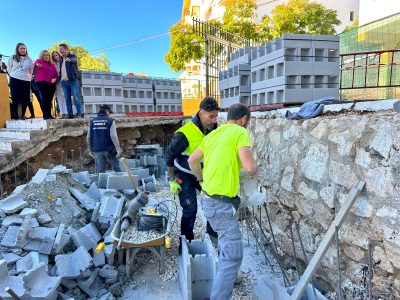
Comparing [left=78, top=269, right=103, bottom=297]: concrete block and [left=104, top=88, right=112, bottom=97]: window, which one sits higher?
[left=104, top=88, right=112, bottom=97]: window

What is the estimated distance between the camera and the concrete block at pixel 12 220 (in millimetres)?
3326

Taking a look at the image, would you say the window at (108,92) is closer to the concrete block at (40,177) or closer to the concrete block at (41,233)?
the concrete block at (40,177)

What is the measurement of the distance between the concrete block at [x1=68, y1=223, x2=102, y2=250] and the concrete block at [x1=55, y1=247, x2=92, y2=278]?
297 mm

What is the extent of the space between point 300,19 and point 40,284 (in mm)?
15155

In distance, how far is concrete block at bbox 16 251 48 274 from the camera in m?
2.83

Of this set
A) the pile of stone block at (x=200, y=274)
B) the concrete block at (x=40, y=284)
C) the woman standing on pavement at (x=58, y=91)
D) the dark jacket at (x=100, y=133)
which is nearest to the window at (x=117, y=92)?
the woman standing on pavement at (x=58, y=91)

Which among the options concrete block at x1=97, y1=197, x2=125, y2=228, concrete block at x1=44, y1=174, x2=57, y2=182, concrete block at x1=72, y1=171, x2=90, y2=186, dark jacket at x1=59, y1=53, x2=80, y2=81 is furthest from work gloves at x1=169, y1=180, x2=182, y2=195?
dark jacket at x1=59, y1=53, x2=80, y2=81

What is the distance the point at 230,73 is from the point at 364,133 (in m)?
3.79

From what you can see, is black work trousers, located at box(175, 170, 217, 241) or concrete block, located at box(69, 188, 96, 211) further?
concrete block, located at box(69, 188, 96, 211)

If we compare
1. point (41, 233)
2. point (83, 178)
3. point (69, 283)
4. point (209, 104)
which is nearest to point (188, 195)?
point (209, 104)

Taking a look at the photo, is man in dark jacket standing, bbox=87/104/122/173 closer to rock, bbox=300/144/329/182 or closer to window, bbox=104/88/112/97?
window, bbox=104/88/112/97

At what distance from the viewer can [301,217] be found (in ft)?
10.6

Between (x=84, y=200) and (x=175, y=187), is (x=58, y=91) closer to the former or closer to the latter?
(x=84, y=200)

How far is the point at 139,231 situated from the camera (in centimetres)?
339
